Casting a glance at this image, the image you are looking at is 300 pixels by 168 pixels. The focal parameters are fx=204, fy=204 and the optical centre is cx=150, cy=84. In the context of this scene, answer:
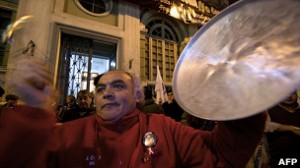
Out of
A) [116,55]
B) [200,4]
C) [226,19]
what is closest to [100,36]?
[116,55]

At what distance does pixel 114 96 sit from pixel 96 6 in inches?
270

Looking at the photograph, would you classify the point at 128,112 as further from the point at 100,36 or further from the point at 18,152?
the point at 100,36

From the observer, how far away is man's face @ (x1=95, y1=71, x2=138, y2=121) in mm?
1499

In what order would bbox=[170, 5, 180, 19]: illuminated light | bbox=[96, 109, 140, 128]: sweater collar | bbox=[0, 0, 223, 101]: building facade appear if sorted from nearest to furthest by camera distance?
bbox=[96, 109, 140, 128]: sweater collar, bbox=[0, 0, 223, 101]: building facade, bbox=[170, 5, 180, 19]: illuminated light

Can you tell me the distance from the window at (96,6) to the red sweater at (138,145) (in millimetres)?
6551

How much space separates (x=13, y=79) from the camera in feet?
2.75

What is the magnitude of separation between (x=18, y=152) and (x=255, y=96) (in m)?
0.94

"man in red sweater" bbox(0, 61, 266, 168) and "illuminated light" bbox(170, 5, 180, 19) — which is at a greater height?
"illuminated light" bbox(170, 5, 180, 19)

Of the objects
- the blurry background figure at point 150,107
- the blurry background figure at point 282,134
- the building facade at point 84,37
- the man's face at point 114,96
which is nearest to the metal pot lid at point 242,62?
the man's face at point 114,96

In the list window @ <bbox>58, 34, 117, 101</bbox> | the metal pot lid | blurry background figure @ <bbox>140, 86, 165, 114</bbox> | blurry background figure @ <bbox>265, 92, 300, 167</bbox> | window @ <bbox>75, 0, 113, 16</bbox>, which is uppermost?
window @ <bbox>75, 0, 113, 16</bbox>

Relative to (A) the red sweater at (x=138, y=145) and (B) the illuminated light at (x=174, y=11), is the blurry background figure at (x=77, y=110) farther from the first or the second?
(B) the illuminated light at (x=174, y=11)

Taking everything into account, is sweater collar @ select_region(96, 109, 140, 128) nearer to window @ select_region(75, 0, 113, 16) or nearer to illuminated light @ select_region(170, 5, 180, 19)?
window @ select_region(75, 0, 113, 16)

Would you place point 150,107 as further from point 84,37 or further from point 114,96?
point 84,37

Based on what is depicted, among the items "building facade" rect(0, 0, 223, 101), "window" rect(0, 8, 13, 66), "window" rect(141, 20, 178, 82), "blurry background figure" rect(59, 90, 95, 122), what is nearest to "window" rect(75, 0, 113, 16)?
"building facade" rect(0, 0, 223, 101)
